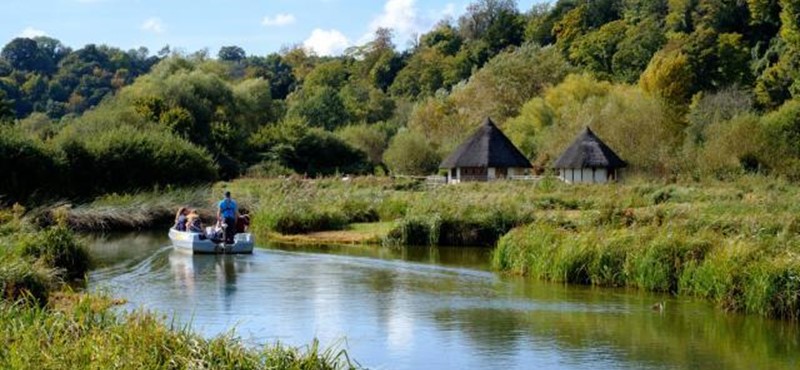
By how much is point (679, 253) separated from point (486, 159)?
33.3 meters

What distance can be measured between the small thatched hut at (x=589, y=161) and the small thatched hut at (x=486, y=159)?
8.77 ft

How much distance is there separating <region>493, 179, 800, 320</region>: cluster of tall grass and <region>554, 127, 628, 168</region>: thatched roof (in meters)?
21.2

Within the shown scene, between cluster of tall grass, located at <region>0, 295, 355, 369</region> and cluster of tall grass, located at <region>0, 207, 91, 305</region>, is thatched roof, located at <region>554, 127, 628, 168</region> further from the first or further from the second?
cluster of tall grass, located at <region>0, 295, 355, 369</region>

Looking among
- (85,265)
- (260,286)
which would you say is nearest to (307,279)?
(260,286)

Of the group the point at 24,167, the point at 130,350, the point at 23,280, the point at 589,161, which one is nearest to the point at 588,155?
the point at 589,161

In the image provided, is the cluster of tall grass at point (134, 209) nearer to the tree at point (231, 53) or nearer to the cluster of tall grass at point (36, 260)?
the cluster of tall grass at point (36, 260)

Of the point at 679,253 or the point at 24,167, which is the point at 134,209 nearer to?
the point at 24,167

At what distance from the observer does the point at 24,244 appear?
21.2 metres

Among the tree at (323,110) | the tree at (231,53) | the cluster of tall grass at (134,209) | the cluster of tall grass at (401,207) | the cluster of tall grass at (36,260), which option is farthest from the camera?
the tree at (231,53)

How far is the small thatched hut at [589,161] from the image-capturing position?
5047 centimetres

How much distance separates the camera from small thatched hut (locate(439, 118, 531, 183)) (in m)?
54.0

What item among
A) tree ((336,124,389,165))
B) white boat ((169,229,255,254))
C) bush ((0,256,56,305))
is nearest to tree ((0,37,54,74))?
tree ((336,124,389,165))

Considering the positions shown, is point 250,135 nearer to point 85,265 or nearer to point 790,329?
point 85,265

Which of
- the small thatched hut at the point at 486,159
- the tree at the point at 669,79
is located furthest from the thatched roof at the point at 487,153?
the tree at the point at 669,79
